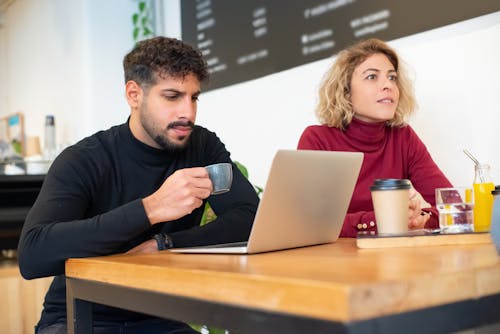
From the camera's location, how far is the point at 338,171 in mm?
1304

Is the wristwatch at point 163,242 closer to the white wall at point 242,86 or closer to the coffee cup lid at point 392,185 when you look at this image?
the coffee cup lid at point 392,185

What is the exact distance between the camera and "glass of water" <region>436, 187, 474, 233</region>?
1.29 m

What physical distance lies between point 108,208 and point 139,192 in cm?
9

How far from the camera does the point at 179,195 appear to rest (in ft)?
4.27

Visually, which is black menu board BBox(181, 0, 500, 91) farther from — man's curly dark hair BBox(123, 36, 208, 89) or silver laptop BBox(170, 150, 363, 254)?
silver laptop BBox(170, 150, 363, 254)

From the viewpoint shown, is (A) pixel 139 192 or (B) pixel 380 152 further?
(B) pixel 380 152

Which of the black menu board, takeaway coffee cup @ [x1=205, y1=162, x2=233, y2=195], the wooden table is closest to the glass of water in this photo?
the wooden table

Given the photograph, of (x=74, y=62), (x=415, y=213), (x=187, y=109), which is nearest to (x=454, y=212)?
(x=415, y=213)

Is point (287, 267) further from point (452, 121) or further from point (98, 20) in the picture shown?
point (98, 20)

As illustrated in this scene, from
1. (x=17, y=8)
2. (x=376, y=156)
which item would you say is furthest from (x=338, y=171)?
(x=17, y=8)

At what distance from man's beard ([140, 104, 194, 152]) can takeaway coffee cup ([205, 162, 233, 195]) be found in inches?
15.5

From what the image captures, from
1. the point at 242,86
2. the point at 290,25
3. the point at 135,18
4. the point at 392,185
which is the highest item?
the point at 135,18

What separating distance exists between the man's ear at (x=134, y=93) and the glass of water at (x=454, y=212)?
87cm

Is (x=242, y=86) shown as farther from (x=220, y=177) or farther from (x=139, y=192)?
(x=220, y=177)
